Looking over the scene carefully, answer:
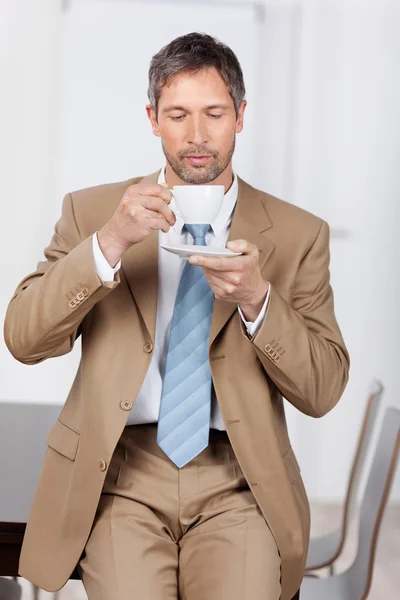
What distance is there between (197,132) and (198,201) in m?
0.29

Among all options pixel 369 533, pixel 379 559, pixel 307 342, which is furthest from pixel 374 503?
pixel 379 559

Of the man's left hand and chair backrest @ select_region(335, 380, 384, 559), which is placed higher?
the man's left hand

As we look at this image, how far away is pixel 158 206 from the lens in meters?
1.65

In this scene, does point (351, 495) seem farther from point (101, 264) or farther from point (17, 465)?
point (101, 264)

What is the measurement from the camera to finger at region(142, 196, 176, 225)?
1645mm

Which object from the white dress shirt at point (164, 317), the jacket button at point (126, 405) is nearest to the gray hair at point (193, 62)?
the white dress shirt at point (164, 317)

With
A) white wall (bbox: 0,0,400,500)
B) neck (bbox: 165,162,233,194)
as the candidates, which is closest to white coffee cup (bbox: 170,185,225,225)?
neck (bbox: 165,162,233,194)

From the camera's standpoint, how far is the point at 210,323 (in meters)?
1.88

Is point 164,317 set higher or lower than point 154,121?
lower

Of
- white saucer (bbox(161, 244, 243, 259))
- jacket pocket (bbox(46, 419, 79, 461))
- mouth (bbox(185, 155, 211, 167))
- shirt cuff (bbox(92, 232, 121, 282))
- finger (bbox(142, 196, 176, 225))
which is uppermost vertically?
mouth (bbox(185, 155, 211, 167))

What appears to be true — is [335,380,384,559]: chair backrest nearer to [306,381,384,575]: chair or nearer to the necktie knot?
[306,381,384,575]: chair

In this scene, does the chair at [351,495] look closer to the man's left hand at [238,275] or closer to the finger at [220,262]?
the man's left hand at [238,275]

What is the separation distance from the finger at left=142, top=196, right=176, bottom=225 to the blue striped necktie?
10 cm

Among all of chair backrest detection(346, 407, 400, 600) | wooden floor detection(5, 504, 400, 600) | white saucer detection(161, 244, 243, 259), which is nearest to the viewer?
white saucer detection(161, 244, 243, 259)
